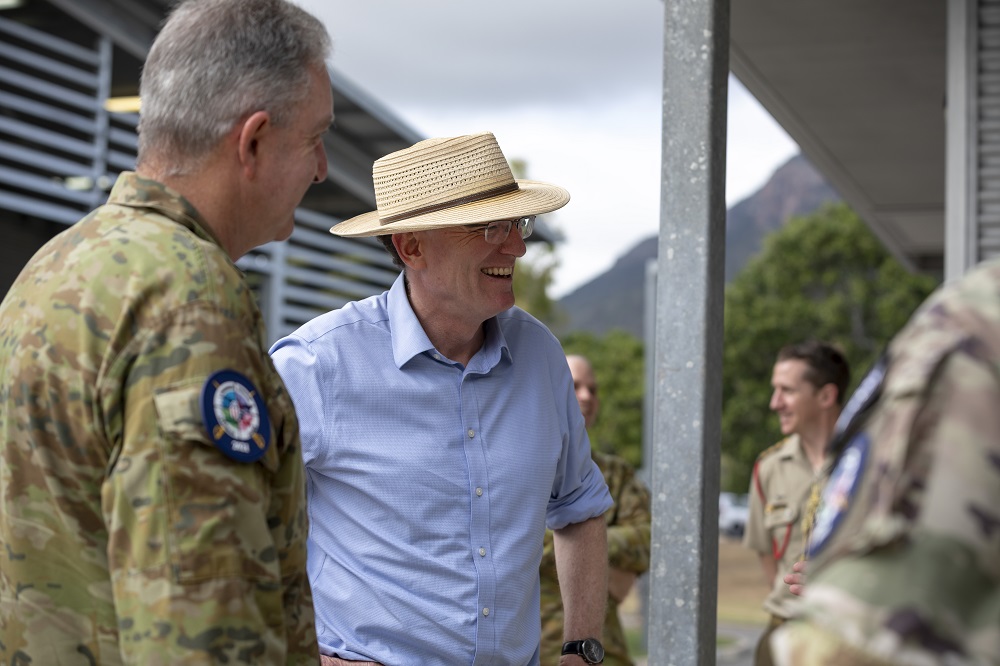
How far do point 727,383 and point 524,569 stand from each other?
→ 184ft

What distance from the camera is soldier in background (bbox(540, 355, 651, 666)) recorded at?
183 inches

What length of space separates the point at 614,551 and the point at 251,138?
351 centimetres

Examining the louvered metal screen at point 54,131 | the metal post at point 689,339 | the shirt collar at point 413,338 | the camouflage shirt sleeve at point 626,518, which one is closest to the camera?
the shirt collar at point 413,338

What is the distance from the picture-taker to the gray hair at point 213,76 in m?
1.69

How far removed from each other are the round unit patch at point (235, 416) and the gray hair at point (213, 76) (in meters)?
0.35

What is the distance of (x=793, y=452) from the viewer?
6176 mm

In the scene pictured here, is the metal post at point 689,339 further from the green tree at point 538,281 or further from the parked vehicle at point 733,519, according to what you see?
the parked vehicle at point 733,519

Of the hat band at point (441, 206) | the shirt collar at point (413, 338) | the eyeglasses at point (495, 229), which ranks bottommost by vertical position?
the shirt collar at point (413, 338)

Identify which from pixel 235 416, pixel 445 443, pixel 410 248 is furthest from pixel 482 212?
pixel 235 416

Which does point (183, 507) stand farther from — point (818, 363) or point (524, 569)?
point (818, 363)

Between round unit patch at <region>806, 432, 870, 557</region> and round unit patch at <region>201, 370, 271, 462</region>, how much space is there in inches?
28.7

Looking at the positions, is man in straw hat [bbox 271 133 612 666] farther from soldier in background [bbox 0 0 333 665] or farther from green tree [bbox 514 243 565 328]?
green tree [bbox 514 243 565 328]

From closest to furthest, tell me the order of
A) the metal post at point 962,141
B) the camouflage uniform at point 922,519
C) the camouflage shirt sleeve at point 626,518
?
the camouflage uniform at point 922,519
the metal post at point 962,141
the camouflage shirt sleeve at point 626,518

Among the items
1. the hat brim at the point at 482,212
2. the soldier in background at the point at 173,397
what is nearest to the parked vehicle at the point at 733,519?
the hat brim at the point at 482,212
